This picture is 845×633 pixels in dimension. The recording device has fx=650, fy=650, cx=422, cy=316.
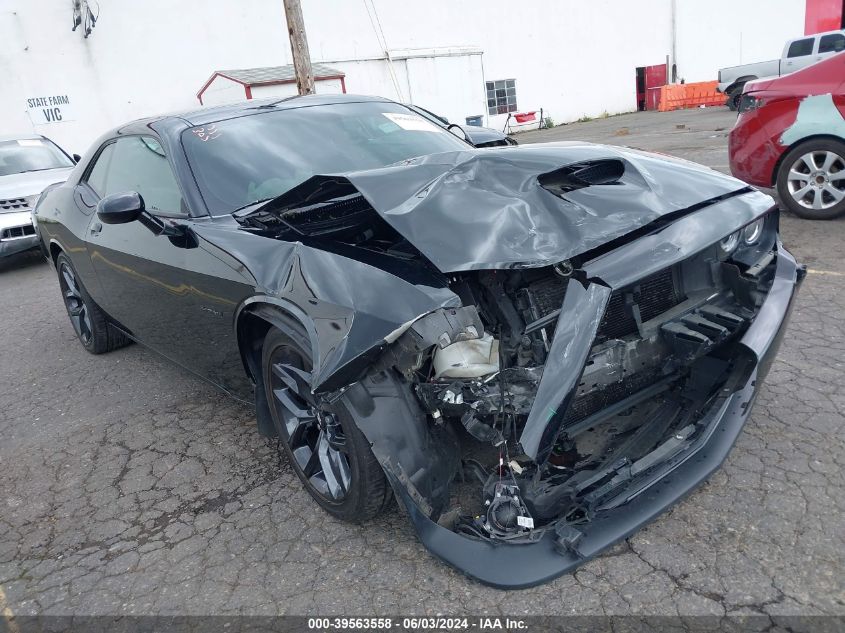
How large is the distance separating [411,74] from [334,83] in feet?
11.6

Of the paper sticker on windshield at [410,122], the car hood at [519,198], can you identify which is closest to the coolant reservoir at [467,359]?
the car hood at [519,198]

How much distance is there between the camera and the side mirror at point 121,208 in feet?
10.3

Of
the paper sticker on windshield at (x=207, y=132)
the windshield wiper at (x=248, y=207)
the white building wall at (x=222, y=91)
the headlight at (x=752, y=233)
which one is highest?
the white building wall at (x=222, y=91)

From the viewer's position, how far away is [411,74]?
62.7ft

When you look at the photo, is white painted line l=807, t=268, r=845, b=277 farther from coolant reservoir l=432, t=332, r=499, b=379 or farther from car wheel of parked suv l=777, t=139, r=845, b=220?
coolant reservoir l=432, t=332, r=499, b=379

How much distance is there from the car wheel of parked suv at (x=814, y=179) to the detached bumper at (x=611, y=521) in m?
4.08

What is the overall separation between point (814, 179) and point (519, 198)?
4754mm

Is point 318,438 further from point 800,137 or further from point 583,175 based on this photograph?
point 800,137

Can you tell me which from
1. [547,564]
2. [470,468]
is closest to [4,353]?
[470,468]

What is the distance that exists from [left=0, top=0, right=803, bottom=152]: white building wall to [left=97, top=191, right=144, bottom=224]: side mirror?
545 inches

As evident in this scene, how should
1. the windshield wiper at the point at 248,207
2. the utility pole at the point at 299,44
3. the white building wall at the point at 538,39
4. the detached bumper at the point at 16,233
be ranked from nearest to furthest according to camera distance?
the windshield wiper at the point at 248,207, the detached bumper at the point at 16,233, the utility pole at the point at 299,44, the white building wall at the point at 538,39

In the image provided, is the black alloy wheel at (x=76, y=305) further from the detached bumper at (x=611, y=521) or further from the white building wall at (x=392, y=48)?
the white building wall at (x=392, y=48)

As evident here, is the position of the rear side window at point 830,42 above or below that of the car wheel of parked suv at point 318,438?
above

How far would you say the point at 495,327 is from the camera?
2299 millimetres
